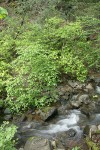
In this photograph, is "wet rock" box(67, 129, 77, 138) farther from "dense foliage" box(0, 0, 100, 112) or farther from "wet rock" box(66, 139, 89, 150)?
"dense foliage" box(0, 0, 100, 112)

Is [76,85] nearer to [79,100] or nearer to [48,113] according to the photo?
[79,100]

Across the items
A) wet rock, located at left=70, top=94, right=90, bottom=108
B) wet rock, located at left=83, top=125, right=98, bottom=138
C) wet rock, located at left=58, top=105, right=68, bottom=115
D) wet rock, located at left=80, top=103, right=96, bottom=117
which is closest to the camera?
wet rock, located at left=83, top=125, right=98, bottom=138

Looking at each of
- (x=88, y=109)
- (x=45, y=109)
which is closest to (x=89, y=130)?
(x=88, y=109)

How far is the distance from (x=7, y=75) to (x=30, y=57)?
1.31 m

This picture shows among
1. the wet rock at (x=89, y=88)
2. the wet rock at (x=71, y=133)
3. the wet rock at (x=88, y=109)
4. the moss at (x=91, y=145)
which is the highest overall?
the wet rock at (x=89, y=88)

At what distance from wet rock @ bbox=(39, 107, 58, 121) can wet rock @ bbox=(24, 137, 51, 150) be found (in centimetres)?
150

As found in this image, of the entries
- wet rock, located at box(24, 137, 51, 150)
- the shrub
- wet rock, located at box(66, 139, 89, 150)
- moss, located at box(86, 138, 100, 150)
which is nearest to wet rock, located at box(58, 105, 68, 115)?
the shrub

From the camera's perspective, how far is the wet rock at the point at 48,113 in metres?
8.95

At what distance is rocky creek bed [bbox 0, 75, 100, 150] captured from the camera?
7508 mm

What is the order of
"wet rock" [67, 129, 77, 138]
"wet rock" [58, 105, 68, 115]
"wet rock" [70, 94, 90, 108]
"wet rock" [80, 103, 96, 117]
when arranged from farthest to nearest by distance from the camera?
"wet rock" [70, 94, 90, 108] < "wet rock" [58, 105, 68, 115] < "wet rock" [80, 103, 96, 117] < "wet rock" [67, 129, 77, 138]

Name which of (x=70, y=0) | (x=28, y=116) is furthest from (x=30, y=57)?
(x=70, y=0)

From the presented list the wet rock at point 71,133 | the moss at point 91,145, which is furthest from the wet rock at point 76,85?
the moss at point 91,145

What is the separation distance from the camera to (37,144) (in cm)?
726

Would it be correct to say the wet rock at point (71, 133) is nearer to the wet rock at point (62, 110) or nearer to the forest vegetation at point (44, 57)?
the wet rock at point (62, 110)
